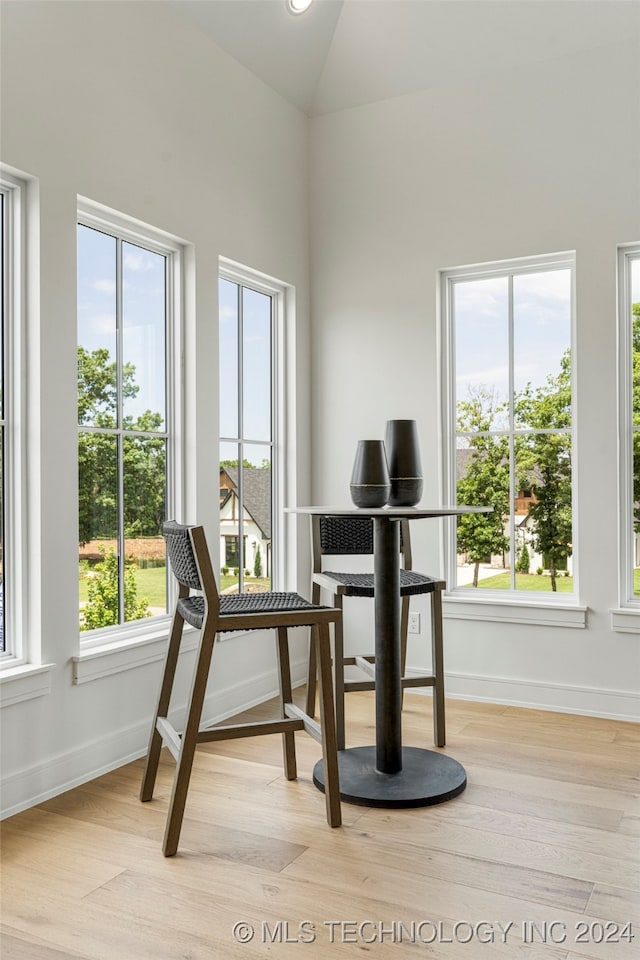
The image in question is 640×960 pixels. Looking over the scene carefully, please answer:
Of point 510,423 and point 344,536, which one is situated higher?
point 510,423

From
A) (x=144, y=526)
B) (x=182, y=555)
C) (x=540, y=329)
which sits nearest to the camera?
(x=182, y=555)

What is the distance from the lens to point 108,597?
287 centimetres

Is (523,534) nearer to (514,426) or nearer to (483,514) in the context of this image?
(483,514)

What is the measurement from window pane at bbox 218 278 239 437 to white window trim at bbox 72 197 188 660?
0.30m

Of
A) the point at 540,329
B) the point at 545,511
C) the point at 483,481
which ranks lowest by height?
the point at 545,511

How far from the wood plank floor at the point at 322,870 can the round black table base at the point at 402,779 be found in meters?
0.03

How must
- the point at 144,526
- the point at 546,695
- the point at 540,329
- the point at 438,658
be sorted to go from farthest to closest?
the point at 540,329 < the point at 546,695 < the point at 144,526 < the point at 438,658

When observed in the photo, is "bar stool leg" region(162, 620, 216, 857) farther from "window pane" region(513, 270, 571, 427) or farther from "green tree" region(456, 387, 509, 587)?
"window pane" region(513, 270, 571, 427)

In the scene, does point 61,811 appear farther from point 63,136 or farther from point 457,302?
point 457,302

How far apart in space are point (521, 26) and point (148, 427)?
240 centimetres

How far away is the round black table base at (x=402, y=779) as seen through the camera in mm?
2391

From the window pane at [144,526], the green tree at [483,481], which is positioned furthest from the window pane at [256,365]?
the green tree at [483,481]

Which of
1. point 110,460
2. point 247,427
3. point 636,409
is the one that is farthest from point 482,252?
point 110,460

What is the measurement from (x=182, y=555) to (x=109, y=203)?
54.3 inches
